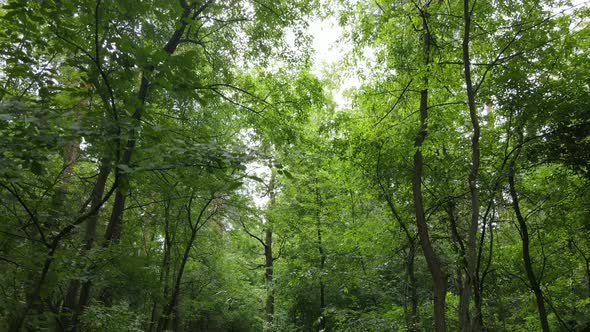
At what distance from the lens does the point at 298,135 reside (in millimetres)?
7875

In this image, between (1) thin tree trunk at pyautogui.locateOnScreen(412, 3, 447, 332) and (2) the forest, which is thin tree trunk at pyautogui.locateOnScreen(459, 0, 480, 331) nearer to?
(2) the forest

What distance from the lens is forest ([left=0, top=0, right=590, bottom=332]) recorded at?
2.60 meters

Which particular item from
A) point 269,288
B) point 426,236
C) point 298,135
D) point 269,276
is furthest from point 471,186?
point 269,276

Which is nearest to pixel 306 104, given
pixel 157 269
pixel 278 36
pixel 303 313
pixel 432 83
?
pixel 278 36

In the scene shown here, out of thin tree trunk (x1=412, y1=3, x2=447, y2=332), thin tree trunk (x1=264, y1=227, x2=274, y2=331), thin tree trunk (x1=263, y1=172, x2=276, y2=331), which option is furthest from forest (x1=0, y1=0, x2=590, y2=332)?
thin tree trunk (x1=264, y1=227, x2=274, y2=331)

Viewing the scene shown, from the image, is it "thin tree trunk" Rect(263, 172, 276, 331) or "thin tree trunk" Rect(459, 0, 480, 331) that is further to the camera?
"thin tree trunk" Rect(263, 172, 276, 331)

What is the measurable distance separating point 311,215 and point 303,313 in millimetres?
4842

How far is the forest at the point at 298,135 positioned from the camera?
2.60m

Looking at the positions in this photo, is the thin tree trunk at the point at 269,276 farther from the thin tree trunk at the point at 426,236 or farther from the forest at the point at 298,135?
the thin tree trunk at the point at 426,236

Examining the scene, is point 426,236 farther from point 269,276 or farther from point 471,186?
point 269,276

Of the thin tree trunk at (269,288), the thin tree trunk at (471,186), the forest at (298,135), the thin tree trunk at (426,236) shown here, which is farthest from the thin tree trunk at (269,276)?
the thin tree trunk at (471,186)

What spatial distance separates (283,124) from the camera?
768 centimetres

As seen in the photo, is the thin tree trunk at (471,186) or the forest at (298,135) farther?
the thin tree trunk at (471,186)

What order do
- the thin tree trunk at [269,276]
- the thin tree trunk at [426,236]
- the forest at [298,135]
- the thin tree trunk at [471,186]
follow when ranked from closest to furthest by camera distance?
1. the forest at [298,135]
2. the thin tree trunk at [471,186]
3. the thin tree trunk at [426,236]
4. the thin tree trunk at [269,276]
